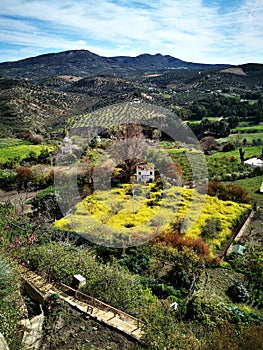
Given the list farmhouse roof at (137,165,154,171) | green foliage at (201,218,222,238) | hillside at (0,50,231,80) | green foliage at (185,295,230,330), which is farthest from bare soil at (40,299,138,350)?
hillside at (0,50,231,80)

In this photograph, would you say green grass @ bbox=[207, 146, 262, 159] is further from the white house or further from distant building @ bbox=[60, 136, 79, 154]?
distant building @ bbox=[60, 136, 79, 154]

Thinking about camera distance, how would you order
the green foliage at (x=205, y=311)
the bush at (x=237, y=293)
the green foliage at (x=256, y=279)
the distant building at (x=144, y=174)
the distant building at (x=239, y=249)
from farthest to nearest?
the distant building at (x=144, y=174) → the distant building at (x=239, y=249) → the green foliage at (x=256, y=279) → the bush at (x=237, y=293) → the green foliage at (x=205, y=311)

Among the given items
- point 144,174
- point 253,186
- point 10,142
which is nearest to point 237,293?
point 144,174

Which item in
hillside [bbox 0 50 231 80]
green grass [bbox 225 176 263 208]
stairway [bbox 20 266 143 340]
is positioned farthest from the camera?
hillside [bbox 0 50 231 80]

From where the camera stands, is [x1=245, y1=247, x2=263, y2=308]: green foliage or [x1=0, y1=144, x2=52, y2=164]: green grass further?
[x1=0, y1=144, x2=52, y2=164]: green grass

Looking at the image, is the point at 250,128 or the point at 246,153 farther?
the point at 250,128

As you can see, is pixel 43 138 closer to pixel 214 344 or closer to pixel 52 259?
pixel 52 259

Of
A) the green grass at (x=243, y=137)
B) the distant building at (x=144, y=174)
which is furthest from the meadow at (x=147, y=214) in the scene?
the green grass at (x=243, y=137)

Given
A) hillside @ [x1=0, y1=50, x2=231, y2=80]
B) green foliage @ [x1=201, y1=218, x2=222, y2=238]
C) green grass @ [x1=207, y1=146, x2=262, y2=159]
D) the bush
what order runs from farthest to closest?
1. hillside @ [x1=0, y1=50, x2=231, y2=80]
2. green grass @ [x1=207, y1=146, x2=262, y2=159]
3. green foliage @ [x1=201, y1=218, x2=222, y2=238]
4. the bush

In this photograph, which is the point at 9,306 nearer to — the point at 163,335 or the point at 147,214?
the point at 163,335

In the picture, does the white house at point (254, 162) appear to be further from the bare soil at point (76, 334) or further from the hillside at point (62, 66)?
the hillside at point (62, 66)

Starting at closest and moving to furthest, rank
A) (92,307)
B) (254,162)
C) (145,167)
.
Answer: (92,307) → (145,167) → (254,162)

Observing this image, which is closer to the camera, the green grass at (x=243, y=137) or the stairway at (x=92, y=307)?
the stairway at (x=92, y=307)

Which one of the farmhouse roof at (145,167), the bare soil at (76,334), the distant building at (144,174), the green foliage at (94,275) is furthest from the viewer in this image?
the farmhouse roof at (145,167)
